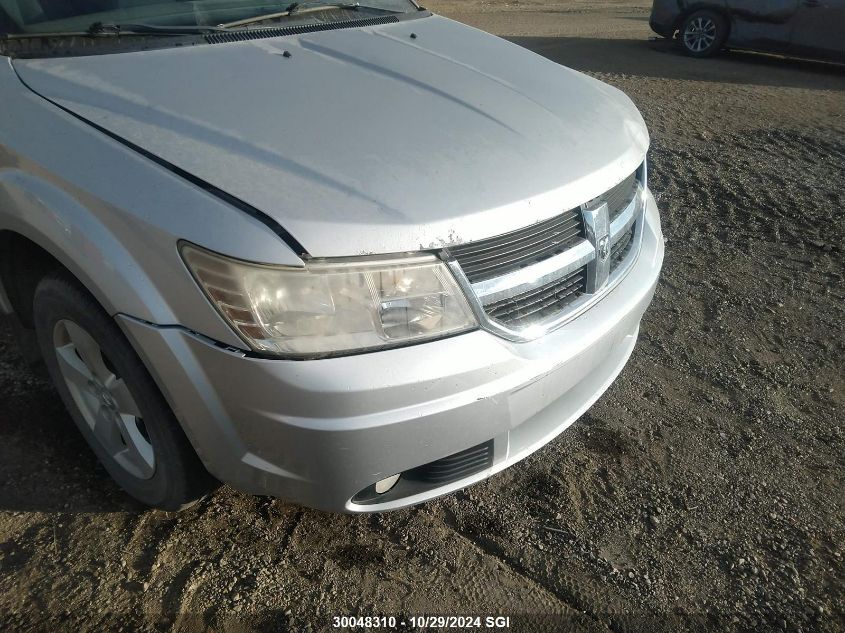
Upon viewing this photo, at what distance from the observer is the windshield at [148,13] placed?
2328 millimetres

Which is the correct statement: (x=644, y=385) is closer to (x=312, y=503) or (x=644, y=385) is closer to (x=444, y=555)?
(x=444, y=555)

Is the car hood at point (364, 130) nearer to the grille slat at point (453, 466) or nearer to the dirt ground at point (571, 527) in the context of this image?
the grille slat at point (453, 466)

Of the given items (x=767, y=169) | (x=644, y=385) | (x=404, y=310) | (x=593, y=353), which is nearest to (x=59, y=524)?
(x=404, y=310)

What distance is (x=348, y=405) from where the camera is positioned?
160 centimetres

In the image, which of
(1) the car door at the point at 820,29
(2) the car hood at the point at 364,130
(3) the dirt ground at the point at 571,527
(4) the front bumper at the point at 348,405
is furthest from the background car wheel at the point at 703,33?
(4) the front bumper at the point at 348,405

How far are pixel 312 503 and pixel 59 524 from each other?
3.08 ft

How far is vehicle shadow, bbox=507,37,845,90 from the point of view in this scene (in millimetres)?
8250

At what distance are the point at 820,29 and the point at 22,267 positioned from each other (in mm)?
9301

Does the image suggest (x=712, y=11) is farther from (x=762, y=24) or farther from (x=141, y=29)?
(x=141, y=29)

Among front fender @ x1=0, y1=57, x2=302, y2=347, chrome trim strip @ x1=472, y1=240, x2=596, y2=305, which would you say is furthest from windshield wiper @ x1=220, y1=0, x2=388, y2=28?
chrome trim strip @ x1=472, y1=240, x2=596, y2=305

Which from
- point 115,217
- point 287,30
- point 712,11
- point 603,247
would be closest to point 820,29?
point 712,11

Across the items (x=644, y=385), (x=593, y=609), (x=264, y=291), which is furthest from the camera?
(x=644, y=385)

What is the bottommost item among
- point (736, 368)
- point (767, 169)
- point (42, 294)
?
point (767, 169)

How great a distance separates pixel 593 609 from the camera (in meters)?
1.99
